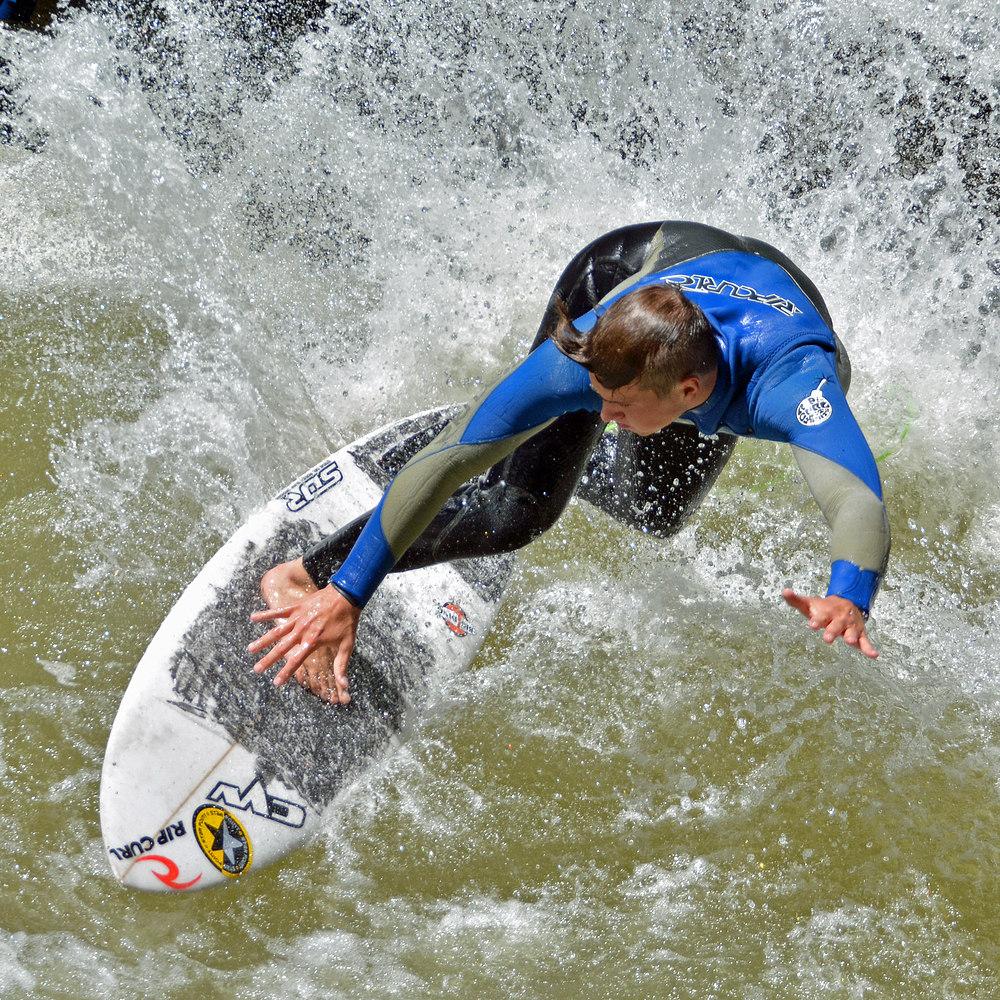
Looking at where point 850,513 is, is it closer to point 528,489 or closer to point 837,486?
point 837,486

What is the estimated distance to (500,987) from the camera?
2.58 metres

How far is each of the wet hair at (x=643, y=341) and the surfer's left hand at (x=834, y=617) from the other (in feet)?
1.55

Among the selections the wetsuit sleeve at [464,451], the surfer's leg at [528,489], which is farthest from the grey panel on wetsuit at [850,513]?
the surfer's leg at [528,489]

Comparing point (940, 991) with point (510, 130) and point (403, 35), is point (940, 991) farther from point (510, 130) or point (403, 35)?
point (403, 35)

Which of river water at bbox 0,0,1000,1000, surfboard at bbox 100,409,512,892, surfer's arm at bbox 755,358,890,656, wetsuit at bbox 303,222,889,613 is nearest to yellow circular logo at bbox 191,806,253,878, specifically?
surfboard at bbox 100,409,512,892

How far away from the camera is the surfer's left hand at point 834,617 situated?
168 centimetres

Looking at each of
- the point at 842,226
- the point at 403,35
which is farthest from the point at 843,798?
the point at 403,35

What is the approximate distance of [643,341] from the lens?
1812 millimetres

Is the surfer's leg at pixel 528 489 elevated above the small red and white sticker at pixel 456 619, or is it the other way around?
the surfer's leg at pixel 528 489

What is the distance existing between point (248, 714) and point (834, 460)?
69.6 inches

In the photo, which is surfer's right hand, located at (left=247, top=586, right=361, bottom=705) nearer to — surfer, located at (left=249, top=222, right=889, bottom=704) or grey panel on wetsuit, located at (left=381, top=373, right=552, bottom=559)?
surfer, located at (left=249, top=222, right=889, bottom=704)

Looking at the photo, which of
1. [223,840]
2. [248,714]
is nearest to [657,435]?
[248,714]

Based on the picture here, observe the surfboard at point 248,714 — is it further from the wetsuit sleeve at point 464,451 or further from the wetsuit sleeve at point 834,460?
the wetsuit sleeve at point 834,460

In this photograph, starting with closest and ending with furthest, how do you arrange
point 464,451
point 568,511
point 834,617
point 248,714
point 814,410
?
point 834,617
point 814,410
point 464,451
point 248,714
point 568,511
